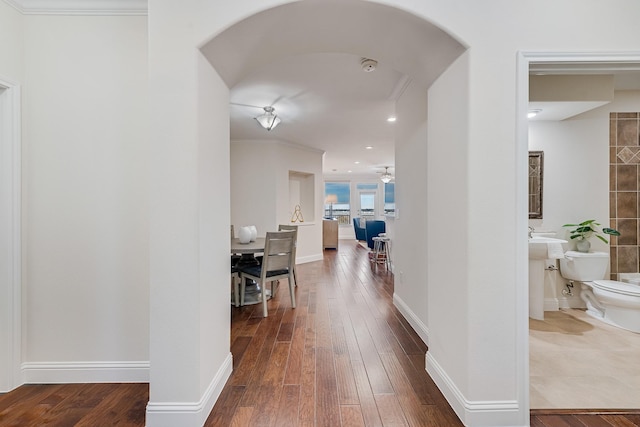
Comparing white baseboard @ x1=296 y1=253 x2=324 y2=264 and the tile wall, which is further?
white baseboard @ x1=296 y1=253 x2=324 y2=264

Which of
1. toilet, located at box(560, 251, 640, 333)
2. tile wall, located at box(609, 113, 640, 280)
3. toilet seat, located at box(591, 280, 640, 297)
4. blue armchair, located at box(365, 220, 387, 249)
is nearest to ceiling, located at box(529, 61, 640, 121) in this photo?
tile wall, located at box(609, 113, 640, 280)

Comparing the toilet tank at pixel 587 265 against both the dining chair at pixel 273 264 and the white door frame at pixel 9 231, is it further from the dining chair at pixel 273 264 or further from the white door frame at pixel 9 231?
the white door frame at pixel 9 231

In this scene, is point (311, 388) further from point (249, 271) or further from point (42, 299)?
point (42, 299)

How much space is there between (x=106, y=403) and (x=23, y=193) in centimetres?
145

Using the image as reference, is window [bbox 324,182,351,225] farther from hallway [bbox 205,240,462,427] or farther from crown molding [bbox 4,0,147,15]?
crown molding [bbox 4,0,147,15]

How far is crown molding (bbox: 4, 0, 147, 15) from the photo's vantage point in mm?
1857

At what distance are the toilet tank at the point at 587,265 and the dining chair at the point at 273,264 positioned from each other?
9.89 feet

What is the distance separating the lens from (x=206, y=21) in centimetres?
148

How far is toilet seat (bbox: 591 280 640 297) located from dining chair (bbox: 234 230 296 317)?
10.2 feet

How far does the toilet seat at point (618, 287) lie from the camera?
257 centimetres

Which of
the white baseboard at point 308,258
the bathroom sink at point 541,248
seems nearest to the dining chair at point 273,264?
the bathroom sink at point 541,248

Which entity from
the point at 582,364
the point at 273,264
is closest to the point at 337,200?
the point at 273,264

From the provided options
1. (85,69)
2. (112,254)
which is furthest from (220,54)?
(112,254)

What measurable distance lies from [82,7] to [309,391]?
114 inches
